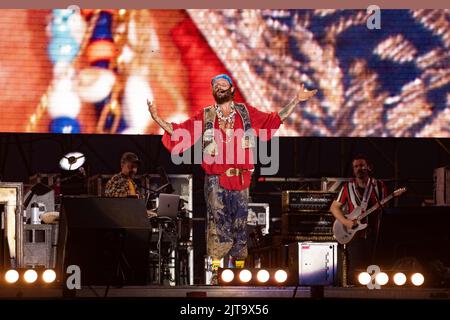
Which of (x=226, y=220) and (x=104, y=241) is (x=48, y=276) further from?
(x=226, y=220)

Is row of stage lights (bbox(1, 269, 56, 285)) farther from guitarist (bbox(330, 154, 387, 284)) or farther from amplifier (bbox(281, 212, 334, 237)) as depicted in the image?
amplifier (bbox(281, 212, 334, 237))

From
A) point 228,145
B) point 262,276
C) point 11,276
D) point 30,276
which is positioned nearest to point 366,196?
point 228,145

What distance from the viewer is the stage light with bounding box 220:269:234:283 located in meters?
7.57

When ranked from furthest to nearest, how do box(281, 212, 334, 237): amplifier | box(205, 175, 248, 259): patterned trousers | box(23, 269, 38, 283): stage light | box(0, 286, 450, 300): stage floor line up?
box(281, 212, 334, 237): amplifier < box(205, 175, 248, 259): patterned trousers < box(23, 269, 38, 283): stage light < box(0, 286, 450, 300): stage floor

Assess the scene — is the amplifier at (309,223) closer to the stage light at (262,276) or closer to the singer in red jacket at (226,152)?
the singer in red jacket at (226,152)

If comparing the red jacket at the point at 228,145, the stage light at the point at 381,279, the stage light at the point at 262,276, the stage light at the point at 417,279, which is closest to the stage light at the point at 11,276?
the stage light at the point at 262,276

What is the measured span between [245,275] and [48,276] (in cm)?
147

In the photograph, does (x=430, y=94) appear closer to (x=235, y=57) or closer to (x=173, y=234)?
(x=235, y=57)

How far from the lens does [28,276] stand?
717cm

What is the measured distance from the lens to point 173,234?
13.0 metres

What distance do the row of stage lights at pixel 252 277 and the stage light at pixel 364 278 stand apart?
59 centimetres

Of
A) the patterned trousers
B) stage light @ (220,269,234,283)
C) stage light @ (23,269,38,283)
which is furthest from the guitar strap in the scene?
stage light @ (23,269,38,283)

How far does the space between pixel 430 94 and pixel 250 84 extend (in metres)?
Answer: 2.25

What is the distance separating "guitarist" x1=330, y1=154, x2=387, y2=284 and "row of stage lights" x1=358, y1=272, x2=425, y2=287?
6.45 feet
